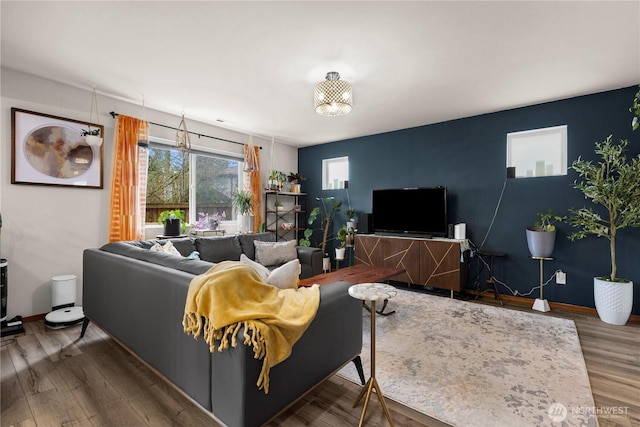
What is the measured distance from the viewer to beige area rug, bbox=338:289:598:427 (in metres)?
1.67

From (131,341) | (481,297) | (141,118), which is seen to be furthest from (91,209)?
(481,297)

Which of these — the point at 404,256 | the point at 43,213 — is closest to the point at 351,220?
the point at 404,256

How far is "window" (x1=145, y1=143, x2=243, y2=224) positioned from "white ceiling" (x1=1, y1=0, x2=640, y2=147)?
863mm

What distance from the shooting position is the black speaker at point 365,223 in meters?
4.88

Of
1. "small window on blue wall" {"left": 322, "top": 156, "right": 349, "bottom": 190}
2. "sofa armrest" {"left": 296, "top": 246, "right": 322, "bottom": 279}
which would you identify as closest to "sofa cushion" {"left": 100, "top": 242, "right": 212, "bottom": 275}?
"sofa armrest" {"left": 296, "top": 246, "right": 322, "bottom": 279}

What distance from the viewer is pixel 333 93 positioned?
269 cm

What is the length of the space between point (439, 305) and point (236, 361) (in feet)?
9.90

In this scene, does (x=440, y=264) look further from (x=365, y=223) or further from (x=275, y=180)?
(x=275, y=180)

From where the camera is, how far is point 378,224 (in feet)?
15.6

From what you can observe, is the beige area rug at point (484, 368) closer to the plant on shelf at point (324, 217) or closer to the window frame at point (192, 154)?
the plant on shelf at point (324, 217)

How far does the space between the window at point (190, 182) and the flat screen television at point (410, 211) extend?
8.17 feet

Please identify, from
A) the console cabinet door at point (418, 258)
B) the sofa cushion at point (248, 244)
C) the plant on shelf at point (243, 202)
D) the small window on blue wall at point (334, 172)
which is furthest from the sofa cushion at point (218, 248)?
the small window on blue wall at point (334, 172)

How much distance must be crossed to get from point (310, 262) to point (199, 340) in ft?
8.32

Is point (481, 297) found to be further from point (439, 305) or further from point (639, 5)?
point (639, 5)
